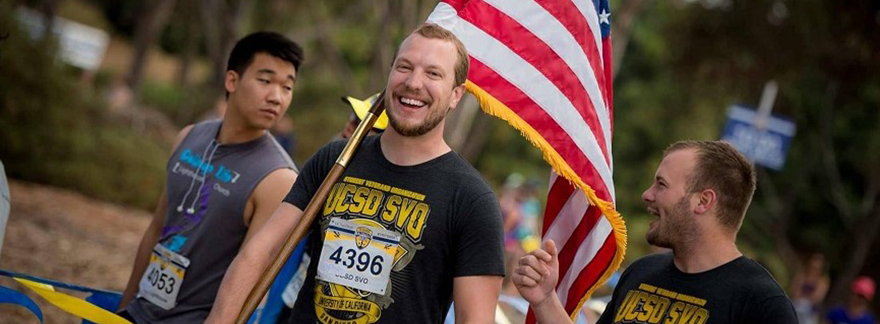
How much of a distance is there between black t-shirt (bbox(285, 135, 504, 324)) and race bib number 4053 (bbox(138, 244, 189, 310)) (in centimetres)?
Answer: 123

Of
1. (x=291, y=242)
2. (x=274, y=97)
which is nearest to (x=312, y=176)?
Result: (x=291, y=242)

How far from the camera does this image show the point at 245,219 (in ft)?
16.7

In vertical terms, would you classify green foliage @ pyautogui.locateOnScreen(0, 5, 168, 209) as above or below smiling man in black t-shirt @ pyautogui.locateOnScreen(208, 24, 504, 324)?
Answer: below

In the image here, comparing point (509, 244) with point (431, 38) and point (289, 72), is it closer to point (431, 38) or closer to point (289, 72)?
point (289, 72)

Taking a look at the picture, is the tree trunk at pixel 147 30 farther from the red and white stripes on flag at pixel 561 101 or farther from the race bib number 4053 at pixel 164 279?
the red and white stripes on flag at pixel 561 101

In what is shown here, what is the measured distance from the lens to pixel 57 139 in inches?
631

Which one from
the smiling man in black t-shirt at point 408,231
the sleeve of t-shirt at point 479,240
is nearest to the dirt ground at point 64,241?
the smiling man in black t-shirt at point 408,231

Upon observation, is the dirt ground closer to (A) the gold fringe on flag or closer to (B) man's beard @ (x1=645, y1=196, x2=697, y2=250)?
(A) the gold fringe on flag

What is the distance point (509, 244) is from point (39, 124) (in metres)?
6.16

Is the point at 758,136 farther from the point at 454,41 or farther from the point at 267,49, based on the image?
the point at 454,41

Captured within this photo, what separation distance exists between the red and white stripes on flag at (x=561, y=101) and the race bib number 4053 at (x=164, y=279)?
141cm

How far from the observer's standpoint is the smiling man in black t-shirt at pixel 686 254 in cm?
409

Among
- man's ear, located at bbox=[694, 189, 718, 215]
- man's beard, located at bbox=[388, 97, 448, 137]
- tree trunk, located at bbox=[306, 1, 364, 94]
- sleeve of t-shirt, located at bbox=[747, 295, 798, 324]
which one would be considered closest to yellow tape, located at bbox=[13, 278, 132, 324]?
man's beard, located at bbox=[388, 97, 448, 137]

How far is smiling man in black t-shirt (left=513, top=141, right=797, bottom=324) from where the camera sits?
4.09m
